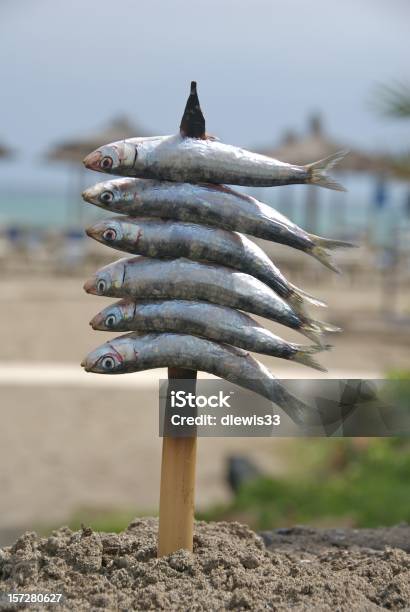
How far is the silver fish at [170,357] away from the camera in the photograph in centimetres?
206

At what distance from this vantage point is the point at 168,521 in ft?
7.06

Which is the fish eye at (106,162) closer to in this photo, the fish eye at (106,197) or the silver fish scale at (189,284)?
the fish eye at (106,197)

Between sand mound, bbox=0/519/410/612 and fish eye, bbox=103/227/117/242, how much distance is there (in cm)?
78

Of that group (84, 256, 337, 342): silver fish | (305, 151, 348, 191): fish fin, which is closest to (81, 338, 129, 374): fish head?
(84, 256, 337, 342): silver fish

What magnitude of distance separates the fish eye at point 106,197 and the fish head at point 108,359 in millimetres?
331

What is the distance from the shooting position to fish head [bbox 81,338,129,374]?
205 centimetres

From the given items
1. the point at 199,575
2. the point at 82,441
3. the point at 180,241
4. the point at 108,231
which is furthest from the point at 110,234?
the point at 82,441

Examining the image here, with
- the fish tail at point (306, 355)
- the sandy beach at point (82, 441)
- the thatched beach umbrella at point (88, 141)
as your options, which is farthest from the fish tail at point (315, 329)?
the thatched beach umbrella at point (88, 141)

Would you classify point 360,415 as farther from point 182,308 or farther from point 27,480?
point 27,480

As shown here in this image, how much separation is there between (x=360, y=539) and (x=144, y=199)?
1.29 meters

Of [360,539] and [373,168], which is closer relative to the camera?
[360,539]

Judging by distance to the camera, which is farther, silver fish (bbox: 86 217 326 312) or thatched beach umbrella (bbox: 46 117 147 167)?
thatched beach umbrella (bbox: 46 117 147 167)

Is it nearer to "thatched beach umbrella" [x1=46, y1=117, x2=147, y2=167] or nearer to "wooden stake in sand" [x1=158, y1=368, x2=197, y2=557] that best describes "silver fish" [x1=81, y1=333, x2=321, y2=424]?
"wooden stake in sand" [x1=158, y1=368, x2=197, y2=557]

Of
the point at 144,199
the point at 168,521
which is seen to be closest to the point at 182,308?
the point at 144,199
